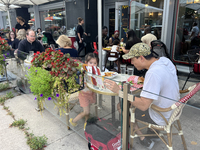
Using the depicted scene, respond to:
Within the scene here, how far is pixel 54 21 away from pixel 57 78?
10.9 meters

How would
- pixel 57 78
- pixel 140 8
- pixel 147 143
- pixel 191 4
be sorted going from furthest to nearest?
pixel 140 8
pixel 191 4
pixel 57 78
pixel 147 143

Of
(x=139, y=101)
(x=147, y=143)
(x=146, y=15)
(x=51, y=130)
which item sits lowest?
(x=51, y=130)

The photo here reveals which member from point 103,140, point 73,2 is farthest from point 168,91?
point 73,2

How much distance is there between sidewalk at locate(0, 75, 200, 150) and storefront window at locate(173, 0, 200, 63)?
10.4 feet

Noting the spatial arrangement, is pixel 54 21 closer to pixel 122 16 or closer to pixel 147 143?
pixel 122 16

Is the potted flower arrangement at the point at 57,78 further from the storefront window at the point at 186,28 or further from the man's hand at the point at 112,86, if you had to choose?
the storefront window at the point at 186,28

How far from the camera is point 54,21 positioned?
11.9 meters

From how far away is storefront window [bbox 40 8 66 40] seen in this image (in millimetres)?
10852

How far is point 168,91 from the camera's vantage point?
1730mm

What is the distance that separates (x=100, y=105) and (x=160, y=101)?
0.79 metres


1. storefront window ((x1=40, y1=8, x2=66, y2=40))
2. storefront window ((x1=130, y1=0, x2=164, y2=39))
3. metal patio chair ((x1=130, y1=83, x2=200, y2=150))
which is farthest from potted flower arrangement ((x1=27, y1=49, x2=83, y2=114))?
storefront window ((x1=40, y1=8, x2=66, y2=40))

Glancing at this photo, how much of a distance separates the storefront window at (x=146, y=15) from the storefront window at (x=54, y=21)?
5.00m

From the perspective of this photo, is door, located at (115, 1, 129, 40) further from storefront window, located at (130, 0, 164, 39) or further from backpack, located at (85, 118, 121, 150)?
backpack, located at (85, 118, 121, 150)

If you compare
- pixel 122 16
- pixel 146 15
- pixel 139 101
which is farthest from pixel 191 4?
pixel 139 101
